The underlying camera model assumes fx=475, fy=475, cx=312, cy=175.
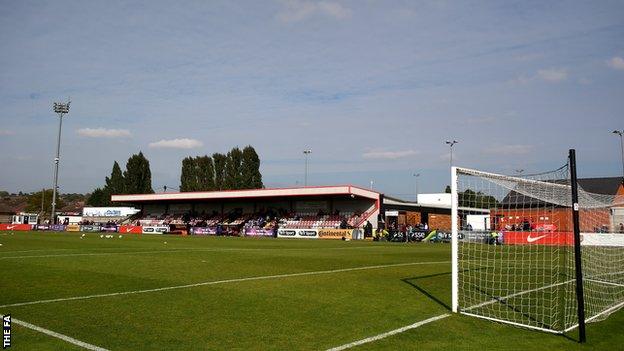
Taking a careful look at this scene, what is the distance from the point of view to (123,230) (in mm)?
61375

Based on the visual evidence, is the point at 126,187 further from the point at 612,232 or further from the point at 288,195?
the point at 612,232

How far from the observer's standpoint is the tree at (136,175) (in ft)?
308

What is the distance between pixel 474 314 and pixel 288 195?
48362 millimetres

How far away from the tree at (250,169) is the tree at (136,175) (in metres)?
24.9

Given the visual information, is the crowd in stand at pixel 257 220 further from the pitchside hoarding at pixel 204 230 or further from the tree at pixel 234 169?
the tree at pixel 234 169

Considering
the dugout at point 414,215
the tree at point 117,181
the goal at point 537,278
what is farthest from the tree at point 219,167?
the goal at point 537,278

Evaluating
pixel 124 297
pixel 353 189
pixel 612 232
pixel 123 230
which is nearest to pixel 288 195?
pixel 353 189

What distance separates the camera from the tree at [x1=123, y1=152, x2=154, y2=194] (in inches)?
3693

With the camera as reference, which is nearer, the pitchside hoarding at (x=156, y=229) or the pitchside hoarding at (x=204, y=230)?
the pitchside hoarding at (x=204, y=230)

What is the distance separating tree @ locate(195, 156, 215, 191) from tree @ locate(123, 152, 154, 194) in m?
14.2

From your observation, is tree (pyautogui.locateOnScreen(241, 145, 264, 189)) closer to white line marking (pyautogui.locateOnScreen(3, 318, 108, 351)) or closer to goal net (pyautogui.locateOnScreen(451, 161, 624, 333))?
goal net (pyautogui.locateOnScreen(451, 161, 624, 333))

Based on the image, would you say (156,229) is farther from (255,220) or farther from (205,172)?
(205,172)

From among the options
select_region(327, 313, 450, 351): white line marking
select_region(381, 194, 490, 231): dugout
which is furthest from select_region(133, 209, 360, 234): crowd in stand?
select_region(327, 313, 450, 351): white line marking

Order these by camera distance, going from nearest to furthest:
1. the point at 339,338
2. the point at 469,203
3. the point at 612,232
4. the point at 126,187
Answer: the point at 339,338, the point at 469,203, the point at 612,232, the point at 126,187
